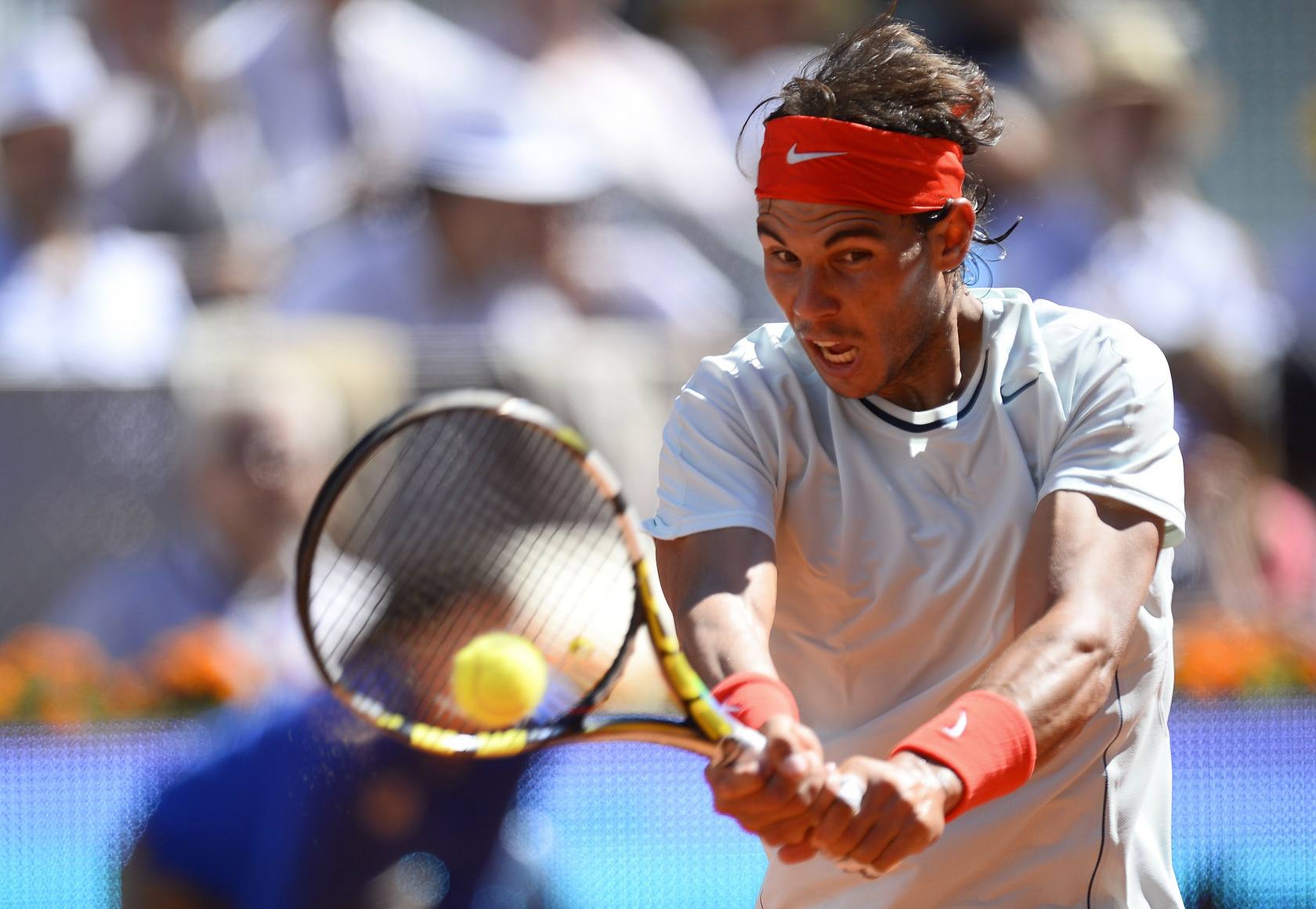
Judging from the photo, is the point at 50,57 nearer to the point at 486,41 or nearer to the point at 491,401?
the point at 486,41

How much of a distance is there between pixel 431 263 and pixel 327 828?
2.90 meters

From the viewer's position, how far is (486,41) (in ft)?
20.7

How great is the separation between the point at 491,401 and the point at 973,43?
4535 millimetres

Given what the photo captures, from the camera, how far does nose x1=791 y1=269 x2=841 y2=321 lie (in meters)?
2.16

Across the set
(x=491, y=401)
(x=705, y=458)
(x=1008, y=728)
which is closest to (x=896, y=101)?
(x=705, y=458)

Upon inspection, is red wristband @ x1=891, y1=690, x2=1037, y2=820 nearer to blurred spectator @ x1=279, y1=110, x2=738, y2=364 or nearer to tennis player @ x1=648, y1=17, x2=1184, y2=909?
tennis player @ x1=648, y1=17, x2=1184, y2=909

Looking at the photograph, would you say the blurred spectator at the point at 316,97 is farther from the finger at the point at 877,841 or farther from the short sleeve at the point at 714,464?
the finger at the point at 877,841

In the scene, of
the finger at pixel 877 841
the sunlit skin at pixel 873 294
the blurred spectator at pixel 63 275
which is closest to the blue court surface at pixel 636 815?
the blurred spectator at pixel 63 275

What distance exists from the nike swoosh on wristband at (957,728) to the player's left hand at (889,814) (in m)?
0.04

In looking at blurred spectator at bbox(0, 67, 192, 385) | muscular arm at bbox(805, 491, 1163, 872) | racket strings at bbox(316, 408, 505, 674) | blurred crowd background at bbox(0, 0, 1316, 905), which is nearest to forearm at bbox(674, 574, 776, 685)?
muscular arm at bbox(805, 491, 1163, 872)

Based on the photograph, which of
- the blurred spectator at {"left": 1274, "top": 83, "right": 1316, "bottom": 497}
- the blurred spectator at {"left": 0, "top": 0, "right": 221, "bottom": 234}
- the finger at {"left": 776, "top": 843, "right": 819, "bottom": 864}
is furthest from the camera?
the blurred spectator at {"left": 0, "top": 0, "right": 221, "bottom": 234}

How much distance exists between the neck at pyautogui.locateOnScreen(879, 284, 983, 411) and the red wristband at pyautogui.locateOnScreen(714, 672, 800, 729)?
469 millimetres

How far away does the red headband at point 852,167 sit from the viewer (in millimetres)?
Result: 2160

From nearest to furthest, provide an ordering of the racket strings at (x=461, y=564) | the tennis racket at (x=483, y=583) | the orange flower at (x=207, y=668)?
the tennis racket at (x=483, y=583) → the racket strings at (x=461, y=564) → the orange flower at (x=207, y=668)
